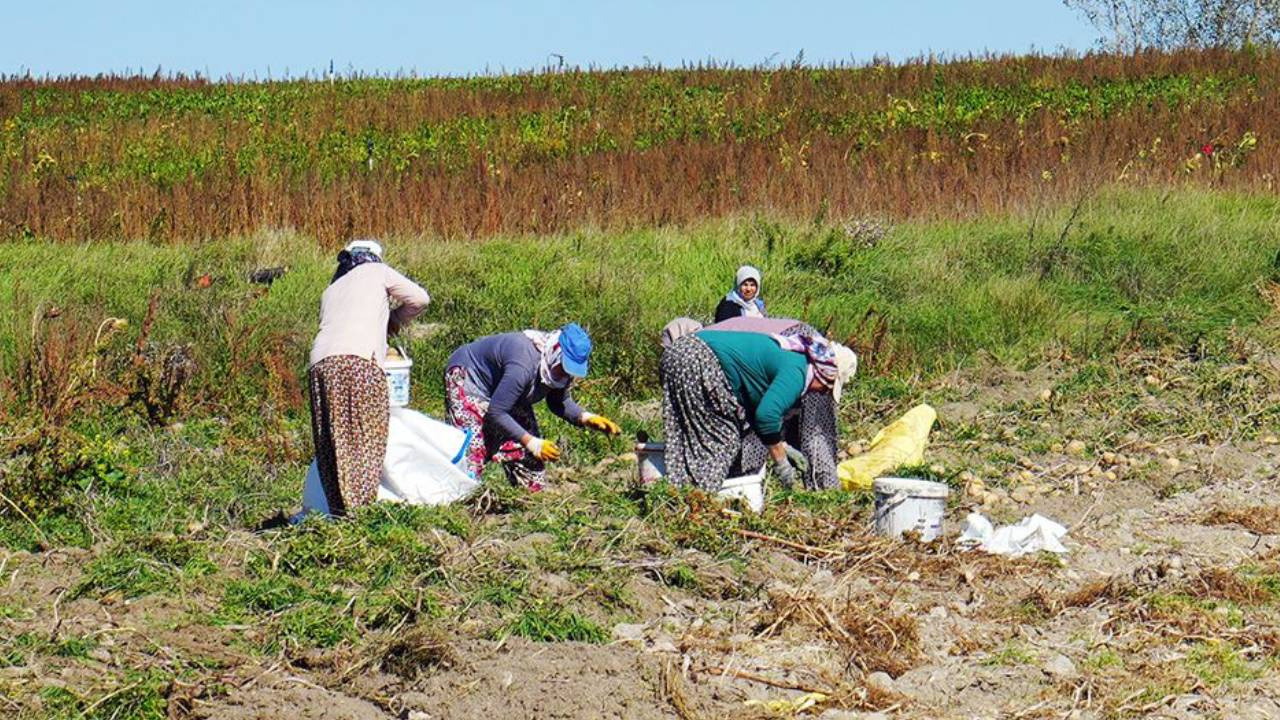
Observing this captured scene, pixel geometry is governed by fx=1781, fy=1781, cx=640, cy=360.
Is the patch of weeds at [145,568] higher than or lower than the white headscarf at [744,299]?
lower

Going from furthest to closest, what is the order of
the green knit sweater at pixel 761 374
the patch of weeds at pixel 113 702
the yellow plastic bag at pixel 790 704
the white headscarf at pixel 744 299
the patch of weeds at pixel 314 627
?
the white headscarf at pixel 744 299, the green knit sweater at pixel 761 374, the patch of weeds at pixel 314 627, the yellow plastic bag at pixel 790 704, the patch of weeds at pixel 113 702

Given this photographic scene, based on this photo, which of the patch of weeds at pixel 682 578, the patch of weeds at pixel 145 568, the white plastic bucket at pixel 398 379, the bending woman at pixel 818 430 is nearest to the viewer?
the patch of weeds at pixel 145 568

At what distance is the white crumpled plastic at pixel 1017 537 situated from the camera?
24.9 feet

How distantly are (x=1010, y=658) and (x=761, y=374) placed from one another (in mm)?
2373

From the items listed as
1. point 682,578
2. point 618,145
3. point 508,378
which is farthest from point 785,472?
point 618,145

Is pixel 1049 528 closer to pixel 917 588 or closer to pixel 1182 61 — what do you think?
pixel 917 588

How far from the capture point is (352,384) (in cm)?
708

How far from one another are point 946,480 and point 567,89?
1495 cm

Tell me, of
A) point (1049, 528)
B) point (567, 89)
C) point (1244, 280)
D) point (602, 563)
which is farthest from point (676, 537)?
point (567, 89)

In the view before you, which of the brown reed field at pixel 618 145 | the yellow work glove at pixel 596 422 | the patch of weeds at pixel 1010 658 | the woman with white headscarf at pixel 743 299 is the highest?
the brown reed field at pixel 618 145

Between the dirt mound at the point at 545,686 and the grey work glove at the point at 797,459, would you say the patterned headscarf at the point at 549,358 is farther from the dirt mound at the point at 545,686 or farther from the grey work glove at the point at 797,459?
the dirt mound at the point at 545,686

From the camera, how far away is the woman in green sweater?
26.3 feet

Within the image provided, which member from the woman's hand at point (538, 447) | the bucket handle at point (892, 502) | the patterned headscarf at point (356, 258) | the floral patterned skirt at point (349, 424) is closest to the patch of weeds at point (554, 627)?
the floral patterned skirt at point (349, 424)

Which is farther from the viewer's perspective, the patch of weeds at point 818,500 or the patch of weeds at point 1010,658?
the patch of weeds at point 818,500
